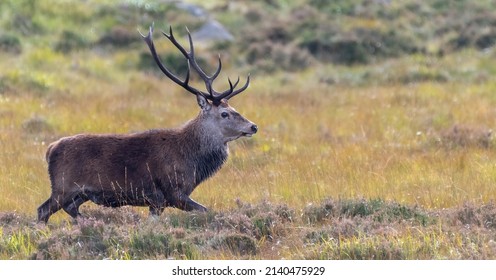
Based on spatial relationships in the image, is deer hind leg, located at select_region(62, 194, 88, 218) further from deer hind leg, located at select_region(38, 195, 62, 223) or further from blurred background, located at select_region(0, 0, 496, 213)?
blurred background, located at select_region(0, 0, 496, 213)

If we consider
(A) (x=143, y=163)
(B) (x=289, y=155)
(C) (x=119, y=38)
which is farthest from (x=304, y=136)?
(C) (x=119, y=38)

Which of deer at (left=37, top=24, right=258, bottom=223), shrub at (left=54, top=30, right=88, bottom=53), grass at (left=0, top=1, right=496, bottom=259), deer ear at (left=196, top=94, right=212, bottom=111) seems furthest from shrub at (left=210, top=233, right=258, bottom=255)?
shrub at (left=54, top=30, right=88, bottom=53)

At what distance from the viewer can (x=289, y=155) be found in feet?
48.0

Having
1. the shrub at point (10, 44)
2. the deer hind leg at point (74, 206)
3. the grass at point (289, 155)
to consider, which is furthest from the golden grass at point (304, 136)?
the shrub at point (10, 44)

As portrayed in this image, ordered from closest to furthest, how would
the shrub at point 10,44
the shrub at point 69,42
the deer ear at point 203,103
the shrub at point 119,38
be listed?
1. the deer ear at point 203,103
2. the shrub at point 10,44
3. the shrub at point 69,42
4. the shrub at point 119,38

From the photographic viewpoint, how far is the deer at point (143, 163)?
33.2 ft

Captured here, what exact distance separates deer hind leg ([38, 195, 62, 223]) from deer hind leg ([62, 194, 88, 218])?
8 cm

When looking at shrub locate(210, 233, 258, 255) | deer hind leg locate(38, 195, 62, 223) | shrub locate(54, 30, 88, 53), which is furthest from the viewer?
shrub locate(54, 30, 88, 53)

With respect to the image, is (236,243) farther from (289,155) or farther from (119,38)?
(119,38)

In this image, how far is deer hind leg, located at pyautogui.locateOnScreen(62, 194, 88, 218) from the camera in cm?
1010

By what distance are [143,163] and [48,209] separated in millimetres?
1039

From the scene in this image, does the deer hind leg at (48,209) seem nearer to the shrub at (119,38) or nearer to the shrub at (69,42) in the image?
the shrub at (69,42)

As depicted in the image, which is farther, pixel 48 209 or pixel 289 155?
pixel 289 155
